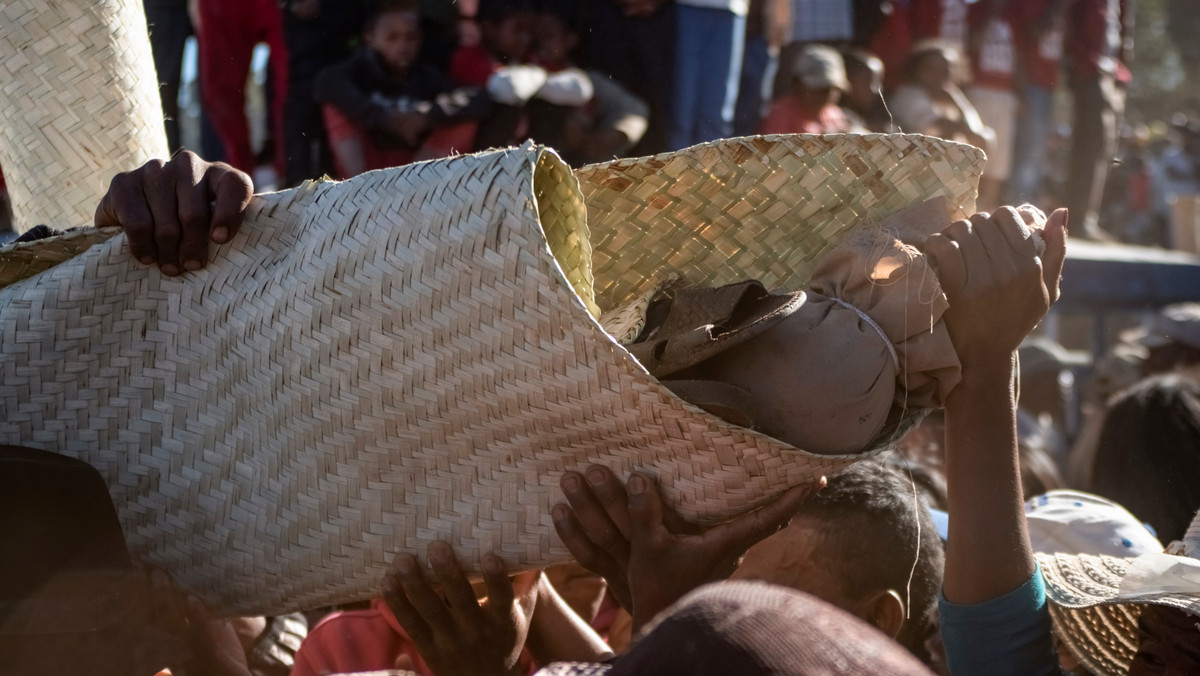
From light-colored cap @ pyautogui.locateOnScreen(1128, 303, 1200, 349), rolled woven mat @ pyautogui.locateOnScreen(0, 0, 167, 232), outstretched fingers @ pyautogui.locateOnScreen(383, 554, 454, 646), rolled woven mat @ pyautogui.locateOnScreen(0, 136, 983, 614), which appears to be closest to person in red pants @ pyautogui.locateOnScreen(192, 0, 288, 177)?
rolled woven mat @ pyautogui.locateOnScreen(0, 0, 167, 232)

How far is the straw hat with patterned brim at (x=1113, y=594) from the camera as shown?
1823mm

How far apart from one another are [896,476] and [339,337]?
132 centimetres

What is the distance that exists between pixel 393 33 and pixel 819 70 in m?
2.03

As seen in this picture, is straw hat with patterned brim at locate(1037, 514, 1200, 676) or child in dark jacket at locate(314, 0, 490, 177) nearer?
straw hat with patterned brim at locate(1037, 514, 1200, 676)

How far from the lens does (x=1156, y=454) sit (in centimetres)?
322

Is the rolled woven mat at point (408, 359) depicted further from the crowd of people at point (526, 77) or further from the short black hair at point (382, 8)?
the short black hair at point (382, 8)

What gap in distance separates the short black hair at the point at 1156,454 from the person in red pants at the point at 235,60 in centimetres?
320

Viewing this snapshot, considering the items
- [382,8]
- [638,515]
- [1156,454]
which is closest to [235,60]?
[382,8]

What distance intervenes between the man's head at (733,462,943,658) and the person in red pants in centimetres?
305

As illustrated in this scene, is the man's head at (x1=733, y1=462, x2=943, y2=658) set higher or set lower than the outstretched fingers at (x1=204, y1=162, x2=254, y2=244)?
lower

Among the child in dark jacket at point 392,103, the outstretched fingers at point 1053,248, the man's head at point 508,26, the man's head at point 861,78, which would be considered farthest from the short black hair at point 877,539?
the man's head at point 861,78

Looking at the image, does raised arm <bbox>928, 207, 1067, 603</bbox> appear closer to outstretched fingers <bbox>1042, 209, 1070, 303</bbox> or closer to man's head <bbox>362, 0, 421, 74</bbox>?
outstretched fingers <bbox>1042, 209, 1070, 303</bbox>

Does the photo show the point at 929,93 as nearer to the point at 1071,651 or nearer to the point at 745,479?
the point at 1071,651

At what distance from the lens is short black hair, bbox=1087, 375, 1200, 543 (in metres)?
3.04
